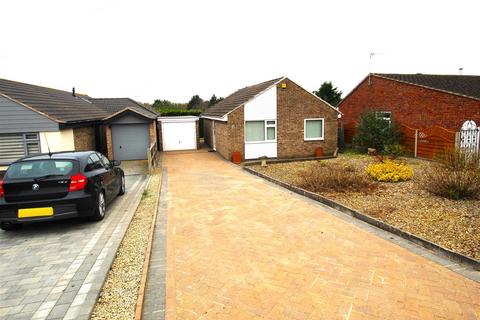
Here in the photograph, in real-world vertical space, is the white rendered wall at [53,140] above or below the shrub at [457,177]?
above

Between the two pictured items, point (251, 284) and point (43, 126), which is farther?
point (43, 126)

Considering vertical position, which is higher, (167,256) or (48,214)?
(48,214)

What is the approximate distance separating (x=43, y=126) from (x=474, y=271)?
1451 cm

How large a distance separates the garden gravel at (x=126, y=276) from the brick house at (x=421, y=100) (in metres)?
15.5

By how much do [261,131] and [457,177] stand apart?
10.6 meters

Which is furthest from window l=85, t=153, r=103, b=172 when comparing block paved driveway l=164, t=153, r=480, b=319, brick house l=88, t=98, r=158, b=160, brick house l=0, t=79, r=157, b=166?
brick house l=88, t=98, r=158, b=160

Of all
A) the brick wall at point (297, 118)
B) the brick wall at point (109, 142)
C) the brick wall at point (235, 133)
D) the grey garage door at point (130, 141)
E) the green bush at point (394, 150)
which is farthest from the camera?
the grey garage door at point (130, 141)

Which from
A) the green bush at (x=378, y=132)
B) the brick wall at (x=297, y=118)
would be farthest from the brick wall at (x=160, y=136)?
the green bush at (x=378, y=132)

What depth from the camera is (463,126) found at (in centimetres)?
1503

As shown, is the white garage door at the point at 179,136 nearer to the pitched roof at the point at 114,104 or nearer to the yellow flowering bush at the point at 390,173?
the pitched roof at the point at 114,104

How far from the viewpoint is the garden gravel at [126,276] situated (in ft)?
12.6

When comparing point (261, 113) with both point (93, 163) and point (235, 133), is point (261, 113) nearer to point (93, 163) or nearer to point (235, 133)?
point (235, 133)

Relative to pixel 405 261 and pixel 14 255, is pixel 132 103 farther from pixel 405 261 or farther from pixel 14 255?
pixel 405 261

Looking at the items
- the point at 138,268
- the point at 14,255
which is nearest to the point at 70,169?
the point at 14,255
